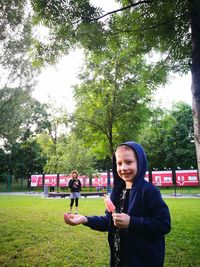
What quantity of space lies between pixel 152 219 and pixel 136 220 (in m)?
0.15

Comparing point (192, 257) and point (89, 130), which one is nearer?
point (192, 257)

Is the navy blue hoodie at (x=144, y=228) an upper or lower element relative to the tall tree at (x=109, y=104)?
lower

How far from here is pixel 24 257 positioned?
191 inches

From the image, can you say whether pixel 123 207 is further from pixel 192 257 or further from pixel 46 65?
pixel 192 257

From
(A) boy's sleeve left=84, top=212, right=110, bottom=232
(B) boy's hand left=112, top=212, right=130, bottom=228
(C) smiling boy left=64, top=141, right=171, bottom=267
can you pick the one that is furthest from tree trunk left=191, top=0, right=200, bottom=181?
(B) boy's hand left=112, top=212, right=130, bottom=228

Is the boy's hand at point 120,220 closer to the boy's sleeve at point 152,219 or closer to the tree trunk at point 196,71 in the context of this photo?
the boy's sleeve at point 152,219

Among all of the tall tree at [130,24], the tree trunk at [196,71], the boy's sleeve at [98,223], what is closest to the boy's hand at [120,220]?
the boy's sleeve at [98,223]

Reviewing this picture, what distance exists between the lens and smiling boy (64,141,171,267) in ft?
6.00

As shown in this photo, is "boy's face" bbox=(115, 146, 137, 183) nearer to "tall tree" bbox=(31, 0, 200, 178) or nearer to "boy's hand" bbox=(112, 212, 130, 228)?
"boy's hand" bbox=(112, 212, 130, 228)

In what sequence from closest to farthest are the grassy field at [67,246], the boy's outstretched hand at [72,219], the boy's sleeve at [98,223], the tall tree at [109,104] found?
the boy's outstretched hand at [72,219], the boy's sleeve at [98,223], the grassy field at [67,246], the tall tree at [109,104]

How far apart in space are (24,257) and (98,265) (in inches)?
63.5

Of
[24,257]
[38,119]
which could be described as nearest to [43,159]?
[38,119]

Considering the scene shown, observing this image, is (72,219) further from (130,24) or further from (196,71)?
(130,24)

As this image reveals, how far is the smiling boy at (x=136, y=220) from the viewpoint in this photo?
1.83 metres
